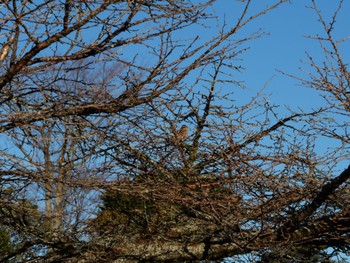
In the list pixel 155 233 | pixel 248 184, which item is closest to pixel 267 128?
pixel 248 184

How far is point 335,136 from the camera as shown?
5.64 meters

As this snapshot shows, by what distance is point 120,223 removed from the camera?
7273mm

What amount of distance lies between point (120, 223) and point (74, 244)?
81 centimetres

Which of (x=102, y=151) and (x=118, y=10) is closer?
A: (x=118, y=10)

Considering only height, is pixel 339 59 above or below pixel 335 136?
above

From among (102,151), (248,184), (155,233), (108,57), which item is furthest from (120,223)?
(108,57)

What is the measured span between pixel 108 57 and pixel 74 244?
2261 mm

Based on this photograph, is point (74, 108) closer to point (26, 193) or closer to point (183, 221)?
point (26, 193)

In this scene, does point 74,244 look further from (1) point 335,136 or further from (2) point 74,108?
(1) point 335,136

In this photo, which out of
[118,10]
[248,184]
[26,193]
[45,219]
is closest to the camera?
[118,10]

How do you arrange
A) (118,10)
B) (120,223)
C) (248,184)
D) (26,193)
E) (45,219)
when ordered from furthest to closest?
(120,223), (45,219), (26,193), (248,184), (118,10)

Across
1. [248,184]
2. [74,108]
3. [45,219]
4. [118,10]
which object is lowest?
[248,184]

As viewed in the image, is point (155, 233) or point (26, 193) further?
point (155, 233)

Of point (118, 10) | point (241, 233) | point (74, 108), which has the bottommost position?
point (241, 233)
